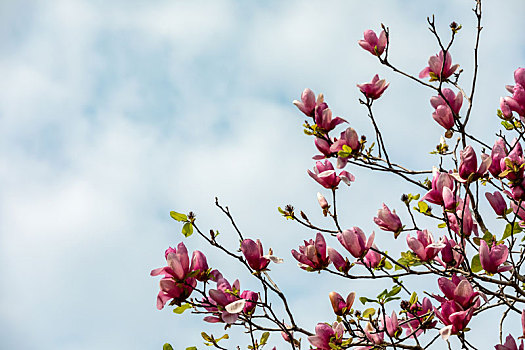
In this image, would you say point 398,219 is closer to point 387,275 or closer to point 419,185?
point 387,275

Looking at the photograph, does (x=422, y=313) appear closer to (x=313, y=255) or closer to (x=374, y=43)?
(x=313, y=255)

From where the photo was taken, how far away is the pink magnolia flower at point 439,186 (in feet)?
6.36

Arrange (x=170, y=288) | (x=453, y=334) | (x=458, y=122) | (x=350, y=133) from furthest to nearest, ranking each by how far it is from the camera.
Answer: (x=458, y=122) < (x=350, y=133) < (x=170, y=288) < (x=453, y=334)

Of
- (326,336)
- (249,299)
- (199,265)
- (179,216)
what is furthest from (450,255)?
(179,216)

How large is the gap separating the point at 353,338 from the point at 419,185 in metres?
0.84

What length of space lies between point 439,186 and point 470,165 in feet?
0.45

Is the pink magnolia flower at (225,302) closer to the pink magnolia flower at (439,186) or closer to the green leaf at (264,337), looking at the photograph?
the green leaf at (264,337)

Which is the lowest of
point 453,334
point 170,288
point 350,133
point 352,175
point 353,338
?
point 453,334

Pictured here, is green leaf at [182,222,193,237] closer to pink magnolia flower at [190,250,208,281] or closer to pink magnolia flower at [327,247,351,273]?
pink magnolia flower at [190,250,208,281]

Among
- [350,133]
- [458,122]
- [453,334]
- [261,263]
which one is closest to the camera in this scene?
[453,334]

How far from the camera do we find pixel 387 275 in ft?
6.75

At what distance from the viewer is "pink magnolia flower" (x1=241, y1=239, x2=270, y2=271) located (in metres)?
1.96

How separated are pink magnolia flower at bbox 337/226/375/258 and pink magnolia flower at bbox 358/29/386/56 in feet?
3.50

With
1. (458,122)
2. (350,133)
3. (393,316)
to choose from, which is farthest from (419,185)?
(393,316)
